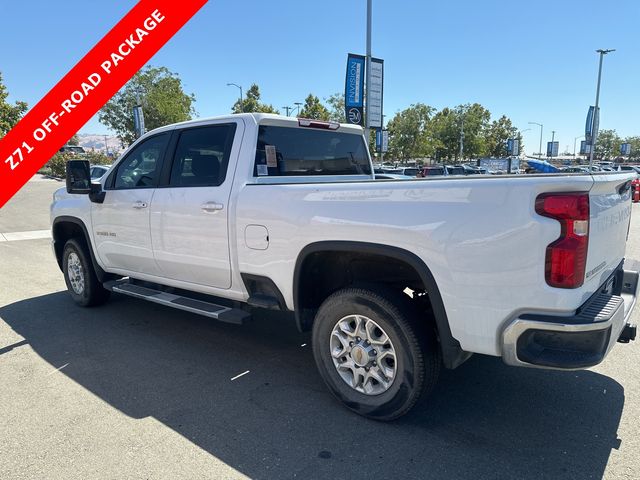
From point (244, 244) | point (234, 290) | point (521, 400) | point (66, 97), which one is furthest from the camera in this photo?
point (66, 97)

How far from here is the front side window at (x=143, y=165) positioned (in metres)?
4.47

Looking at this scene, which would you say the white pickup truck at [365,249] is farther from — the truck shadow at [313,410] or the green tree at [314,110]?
the green tree at [314,110]

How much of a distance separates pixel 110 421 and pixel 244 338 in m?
1.64

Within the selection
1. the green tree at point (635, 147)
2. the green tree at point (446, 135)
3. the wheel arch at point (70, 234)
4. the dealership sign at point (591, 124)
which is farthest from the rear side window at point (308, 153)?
the green tree at point (635, 147)

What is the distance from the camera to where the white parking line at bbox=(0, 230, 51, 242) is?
10.8 meters

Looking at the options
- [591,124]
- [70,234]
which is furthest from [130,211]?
[591,124]

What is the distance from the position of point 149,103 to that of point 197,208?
142ft

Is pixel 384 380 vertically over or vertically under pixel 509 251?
under

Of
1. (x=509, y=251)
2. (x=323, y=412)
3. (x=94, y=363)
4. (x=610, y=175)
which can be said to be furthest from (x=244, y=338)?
(x=610, y=175)

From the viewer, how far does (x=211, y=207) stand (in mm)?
3766

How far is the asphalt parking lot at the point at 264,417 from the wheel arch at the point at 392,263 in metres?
0.55

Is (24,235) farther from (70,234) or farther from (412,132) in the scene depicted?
(412,132)

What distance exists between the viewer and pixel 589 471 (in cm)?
254

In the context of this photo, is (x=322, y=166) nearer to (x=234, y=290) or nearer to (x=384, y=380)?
(x=234, y=290)
